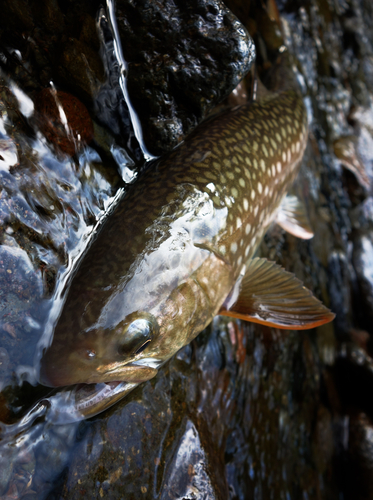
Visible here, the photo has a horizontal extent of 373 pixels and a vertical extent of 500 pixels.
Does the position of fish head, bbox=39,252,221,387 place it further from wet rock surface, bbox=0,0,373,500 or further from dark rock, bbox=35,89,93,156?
dark rock, bbox=35,89,93,156

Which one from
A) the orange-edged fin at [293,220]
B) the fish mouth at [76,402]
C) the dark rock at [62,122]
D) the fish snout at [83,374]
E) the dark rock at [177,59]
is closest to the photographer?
the fish snout at [83,374]

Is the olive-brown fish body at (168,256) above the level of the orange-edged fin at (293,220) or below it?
above

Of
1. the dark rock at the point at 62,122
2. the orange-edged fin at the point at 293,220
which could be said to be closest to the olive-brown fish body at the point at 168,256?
the dark rock at the point at 62,122

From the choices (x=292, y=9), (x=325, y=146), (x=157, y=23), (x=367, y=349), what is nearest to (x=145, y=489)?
(x=157, y=23)

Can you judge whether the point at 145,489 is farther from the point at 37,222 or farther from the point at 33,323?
the point at 37,222

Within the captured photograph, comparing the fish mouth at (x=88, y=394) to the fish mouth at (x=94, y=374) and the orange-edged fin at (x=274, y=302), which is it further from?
the orange-edged fin at (x=274, y=302)

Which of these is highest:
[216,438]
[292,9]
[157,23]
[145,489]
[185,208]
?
[292,9]

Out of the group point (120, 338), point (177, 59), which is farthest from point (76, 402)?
point (177, 59)
